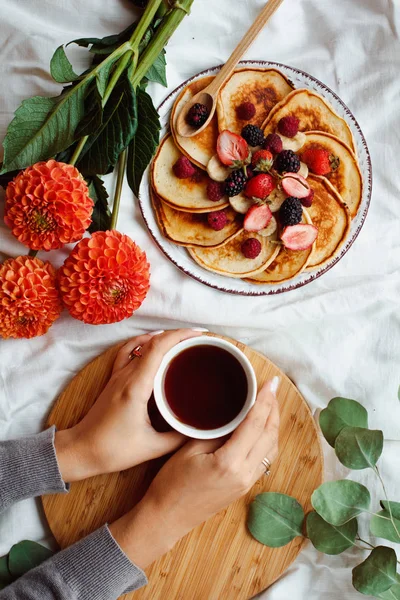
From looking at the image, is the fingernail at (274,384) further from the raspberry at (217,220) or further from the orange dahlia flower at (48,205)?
the orange dahlia flower at (48,205)

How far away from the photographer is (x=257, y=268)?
133 cm

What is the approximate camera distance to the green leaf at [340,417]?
4.25ft

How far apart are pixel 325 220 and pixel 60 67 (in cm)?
68

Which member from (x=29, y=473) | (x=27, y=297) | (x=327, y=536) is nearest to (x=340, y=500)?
(x=327, y=536)

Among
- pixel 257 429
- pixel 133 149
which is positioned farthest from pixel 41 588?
pixel 133 149

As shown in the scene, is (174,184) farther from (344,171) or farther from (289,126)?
(344,171)

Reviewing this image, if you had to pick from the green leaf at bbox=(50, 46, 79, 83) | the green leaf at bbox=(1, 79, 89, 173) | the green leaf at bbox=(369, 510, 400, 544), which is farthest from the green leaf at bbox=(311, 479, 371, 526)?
the green leaf at bbox=(50, 46, 79, 83)

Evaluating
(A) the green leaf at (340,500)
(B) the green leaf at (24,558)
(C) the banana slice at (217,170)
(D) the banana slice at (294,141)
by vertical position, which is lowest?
(B) the green leaf at (24,558)

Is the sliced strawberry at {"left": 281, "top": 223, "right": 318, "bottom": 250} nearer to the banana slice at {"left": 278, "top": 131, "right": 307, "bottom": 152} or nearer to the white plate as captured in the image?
the white plate

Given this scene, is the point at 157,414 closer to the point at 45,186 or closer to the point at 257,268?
the point at 257,268

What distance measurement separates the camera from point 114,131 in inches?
46.4

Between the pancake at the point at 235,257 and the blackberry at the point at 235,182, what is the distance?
0.10m

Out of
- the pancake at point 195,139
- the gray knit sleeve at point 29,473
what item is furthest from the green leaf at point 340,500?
the pancake at point 195,139

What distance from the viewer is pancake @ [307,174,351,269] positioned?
4.41 feet
